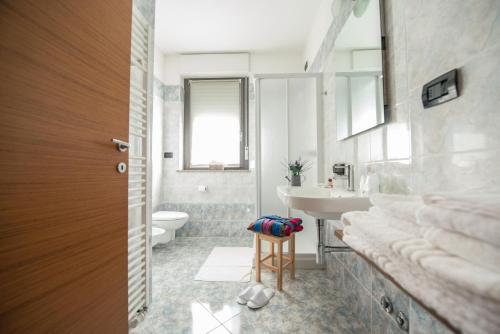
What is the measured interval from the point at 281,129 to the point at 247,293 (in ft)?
5.00

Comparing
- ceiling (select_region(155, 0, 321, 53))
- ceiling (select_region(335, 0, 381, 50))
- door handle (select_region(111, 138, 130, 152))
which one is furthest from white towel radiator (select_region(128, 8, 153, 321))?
ceiling (select_region(335, 0, 381, 50))

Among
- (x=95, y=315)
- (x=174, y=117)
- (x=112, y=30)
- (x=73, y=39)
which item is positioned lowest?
(x=95, y=315)

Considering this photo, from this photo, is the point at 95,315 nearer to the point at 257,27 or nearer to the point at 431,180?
the point at 431,180

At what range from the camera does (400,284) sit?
0.41m

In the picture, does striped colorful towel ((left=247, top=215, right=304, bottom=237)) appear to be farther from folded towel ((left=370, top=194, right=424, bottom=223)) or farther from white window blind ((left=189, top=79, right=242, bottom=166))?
white window blind ((left=189, top=79, right=242, bottom=166))

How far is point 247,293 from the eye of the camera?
1.48 metres

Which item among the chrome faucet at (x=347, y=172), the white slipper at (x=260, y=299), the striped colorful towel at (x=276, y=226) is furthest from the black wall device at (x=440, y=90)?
the white slipper at (x=260, y=299)

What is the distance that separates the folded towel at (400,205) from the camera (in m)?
0.44

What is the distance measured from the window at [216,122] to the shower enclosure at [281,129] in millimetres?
903

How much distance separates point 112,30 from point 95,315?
3.82ft

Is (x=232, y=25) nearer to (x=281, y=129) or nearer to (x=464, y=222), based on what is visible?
(x=281, y=129)

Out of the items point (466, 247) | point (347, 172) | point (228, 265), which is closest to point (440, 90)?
point (466, 247)

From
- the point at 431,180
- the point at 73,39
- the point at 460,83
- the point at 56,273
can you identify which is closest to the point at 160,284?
the point at 56,273

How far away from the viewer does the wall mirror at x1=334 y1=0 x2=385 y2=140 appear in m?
1.02
